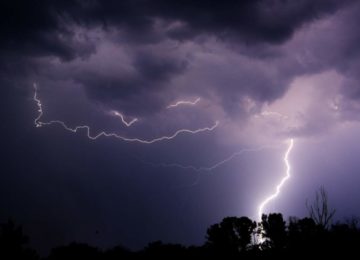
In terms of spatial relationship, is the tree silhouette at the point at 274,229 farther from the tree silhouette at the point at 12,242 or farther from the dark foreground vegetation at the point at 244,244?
the tree silhouette at the point at 12,242

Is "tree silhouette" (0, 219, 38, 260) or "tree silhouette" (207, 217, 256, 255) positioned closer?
"tree silhouette" (0, 219, 38, 260)

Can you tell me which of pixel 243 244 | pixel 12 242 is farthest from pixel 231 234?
pixel 12 242

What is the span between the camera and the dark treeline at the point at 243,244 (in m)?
19.4

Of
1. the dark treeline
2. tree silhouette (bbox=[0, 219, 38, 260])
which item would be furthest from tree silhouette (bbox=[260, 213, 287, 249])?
tree silhouette (bbox=[0, 219, 38, 260])

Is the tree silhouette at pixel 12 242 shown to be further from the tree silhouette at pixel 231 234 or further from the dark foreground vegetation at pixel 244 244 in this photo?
the tree silhouette at pixel 231 234

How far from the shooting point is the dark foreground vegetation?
63.2 feet

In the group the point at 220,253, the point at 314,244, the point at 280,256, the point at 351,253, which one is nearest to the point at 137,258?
the point at 220,253

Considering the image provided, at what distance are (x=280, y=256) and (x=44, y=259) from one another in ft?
68.8

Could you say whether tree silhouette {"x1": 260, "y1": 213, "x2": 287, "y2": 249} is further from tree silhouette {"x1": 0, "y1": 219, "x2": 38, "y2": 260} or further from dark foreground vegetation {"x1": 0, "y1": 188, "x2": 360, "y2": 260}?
tree silhouette {"x1": 0, "y1": 219, "x2": 38, "y2": 260}

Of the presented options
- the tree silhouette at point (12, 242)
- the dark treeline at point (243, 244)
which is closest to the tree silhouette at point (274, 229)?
the dark treeline at point (243, 244)

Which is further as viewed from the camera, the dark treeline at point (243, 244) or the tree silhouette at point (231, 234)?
the tree silhouette at point (231, 234)

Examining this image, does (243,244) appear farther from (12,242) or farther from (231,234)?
(12,242)

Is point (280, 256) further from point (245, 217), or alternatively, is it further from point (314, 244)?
point (245, 217)

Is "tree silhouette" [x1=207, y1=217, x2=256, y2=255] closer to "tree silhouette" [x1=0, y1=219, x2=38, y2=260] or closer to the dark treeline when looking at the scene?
the dark treeline
